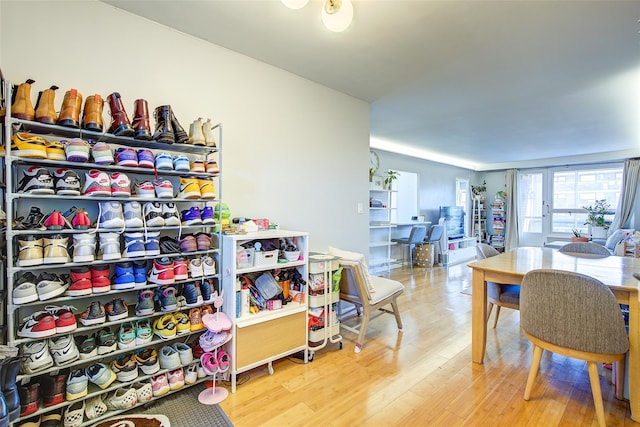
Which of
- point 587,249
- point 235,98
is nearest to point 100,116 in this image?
point 235,98

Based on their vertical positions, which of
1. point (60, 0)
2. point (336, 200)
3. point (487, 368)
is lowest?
point (487, 368)

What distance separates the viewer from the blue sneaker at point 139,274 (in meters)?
1.71

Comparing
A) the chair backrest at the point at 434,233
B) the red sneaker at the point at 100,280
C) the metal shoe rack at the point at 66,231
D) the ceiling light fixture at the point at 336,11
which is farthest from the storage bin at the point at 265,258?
the chair backrest at the point at 434,233

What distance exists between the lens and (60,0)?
171 centimetres

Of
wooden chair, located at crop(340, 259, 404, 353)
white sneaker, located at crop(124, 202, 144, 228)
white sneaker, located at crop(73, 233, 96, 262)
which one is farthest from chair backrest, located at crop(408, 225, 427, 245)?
white sneaker, located at crop(73, 233, 96, 262)

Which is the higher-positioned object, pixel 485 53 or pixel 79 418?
pixel 485 53

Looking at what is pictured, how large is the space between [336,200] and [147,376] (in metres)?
2.16

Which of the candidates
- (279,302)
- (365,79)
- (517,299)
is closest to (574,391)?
(517,299)

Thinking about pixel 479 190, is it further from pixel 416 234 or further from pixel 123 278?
pixel 123 278

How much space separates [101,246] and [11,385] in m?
0.67

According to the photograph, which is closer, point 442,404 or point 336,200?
point 442,404

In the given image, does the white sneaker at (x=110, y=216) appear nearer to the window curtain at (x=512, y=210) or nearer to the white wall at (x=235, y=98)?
the white wall at (x=235, y=98)

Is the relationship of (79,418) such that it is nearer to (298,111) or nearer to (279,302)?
(279,302)

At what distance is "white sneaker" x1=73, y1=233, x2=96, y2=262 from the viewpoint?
1.53 m
